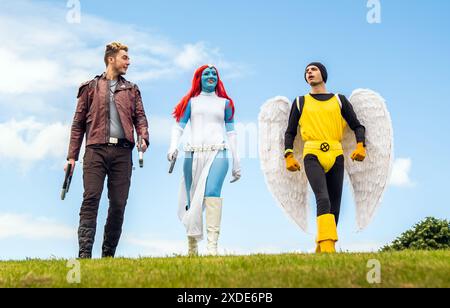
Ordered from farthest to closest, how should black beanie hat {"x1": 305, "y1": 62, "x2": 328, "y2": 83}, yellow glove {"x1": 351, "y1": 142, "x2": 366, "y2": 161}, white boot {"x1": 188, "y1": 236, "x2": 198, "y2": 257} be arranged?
black beanie hat {"x1": 305, "y1": 62, "x2": 328, "y2": 83} < yellow glove {"x1": 351, "y1": 142, "x2": 366, "y2": 161} < white boot {"x1": 188, "y1": 236, "x2": 198, "y2": 257}

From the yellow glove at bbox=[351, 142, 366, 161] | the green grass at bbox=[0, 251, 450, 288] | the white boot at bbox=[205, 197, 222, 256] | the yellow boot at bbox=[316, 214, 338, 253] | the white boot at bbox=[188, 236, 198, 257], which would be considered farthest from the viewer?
the yellow glove at bbox=[351, 142, 366, 161]

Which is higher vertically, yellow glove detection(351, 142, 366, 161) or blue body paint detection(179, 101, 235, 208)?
yellow glove detection(351, 142, 366, 161)

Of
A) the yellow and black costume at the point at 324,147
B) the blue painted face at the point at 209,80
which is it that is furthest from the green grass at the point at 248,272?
the blue painted face at the point at 209,80

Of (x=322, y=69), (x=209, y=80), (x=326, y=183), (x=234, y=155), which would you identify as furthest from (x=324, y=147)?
(x=209, y=80)

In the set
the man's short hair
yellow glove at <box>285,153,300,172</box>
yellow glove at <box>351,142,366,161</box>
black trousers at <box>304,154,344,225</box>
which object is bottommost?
black trousers at <box>304,154,344,225</box>

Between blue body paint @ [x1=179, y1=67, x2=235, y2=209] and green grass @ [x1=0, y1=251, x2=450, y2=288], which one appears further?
blue body paint @ [x1=179, y1=67, x2=235, y2=209]

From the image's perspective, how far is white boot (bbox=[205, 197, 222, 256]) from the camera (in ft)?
30.1

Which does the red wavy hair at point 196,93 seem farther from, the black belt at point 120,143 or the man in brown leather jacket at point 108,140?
the black belt at point 120,143

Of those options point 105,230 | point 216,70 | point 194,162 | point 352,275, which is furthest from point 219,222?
point 352,275

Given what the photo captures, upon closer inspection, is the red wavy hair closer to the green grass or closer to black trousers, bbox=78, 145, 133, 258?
black trousers, bbox=78, 145, 133, 258

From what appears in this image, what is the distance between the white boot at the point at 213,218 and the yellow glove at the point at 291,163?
106cm

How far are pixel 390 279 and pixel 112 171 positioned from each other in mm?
4152

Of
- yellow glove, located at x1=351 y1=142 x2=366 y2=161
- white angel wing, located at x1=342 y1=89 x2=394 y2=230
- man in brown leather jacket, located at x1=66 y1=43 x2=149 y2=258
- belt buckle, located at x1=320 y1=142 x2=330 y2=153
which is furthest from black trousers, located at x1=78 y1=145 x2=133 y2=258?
white angel wing, located at x1=342 y1=89 x2=394 y2=230

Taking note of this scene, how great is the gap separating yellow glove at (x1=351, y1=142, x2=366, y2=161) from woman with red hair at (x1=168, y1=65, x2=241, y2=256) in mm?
1589
